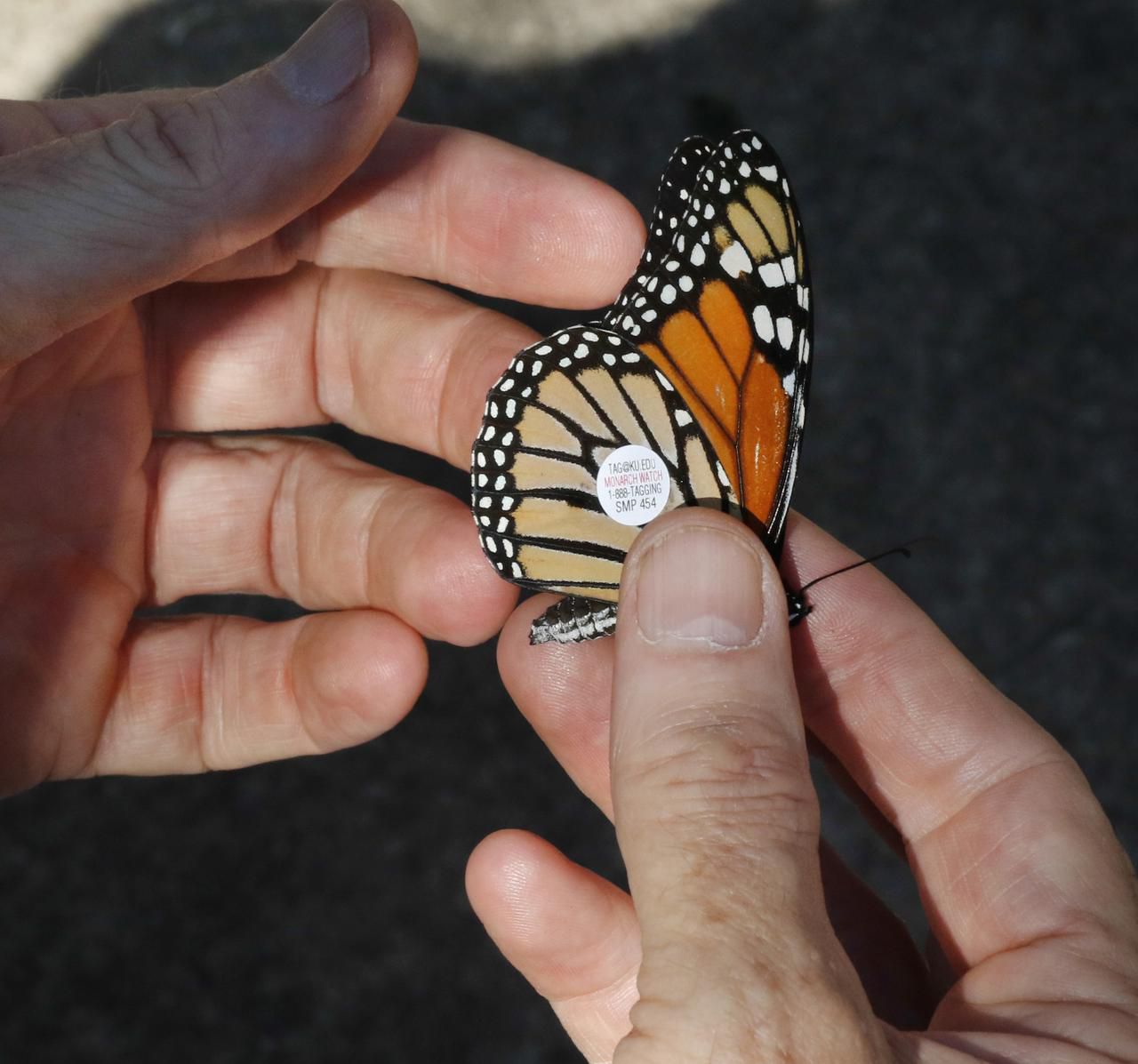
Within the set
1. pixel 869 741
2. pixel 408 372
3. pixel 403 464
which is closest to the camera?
pixel 869 741

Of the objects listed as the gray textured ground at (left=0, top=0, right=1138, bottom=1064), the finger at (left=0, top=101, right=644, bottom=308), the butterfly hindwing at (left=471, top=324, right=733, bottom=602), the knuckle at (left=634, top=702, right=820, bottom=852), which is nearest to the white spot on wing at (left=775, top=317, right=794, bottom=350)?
the butterfly hindwing at (left=471, top=324, right=733, bottom=602)

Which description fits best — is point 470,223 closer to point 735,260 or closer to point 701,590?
point 735,260

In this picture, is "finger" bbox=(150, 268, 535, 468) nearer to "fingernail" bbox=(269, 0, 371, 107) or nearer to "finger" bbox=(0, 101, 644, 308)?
"finger" bbox=(0, 101, 644, 308)

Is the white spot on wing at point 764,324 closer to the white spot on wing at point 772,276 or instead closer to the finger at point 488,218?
the white spot on wing at point 772,276

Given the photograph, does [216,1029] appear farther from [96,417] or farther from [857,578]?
[857,578]

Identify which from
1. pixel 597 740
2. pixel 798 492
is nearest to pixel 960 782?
pixel 597 740

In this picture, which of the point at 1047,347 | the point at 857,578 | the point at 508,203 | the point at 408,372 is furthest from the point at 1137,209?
the point at 408,372

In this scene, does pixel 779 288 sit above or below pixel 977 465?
above
